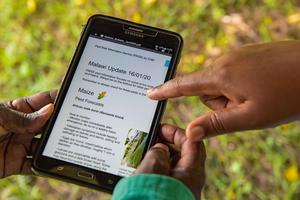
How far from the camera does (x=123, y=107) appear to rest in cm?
120

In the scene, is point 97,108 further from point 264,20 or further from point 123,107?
point 264,20

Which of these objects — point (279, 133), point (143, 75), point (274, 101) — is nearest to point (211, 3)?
point (279, 133)

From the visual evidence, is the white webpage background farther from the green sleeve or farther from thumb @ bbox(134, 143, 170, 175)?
the green sleeve

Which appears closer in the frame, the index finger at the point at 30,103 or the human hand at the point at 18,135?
the human hand at the point at 18,135

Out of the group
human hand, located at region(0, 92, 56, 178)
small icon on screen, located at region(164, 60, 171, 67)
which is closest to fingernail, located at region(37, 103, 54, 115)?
human hand, located at region(0, 92, 56, 178)

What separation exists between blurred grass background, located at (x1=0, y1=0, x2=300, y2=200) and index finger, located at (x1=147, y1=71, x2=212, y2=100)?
62 cm

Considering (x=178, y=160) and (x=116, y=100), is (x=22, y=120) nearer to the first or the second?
(x=116, y=100)

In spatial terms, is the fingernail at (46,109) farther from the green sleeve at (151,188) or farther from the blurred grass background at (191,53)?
the blurred grass background at (191,53)

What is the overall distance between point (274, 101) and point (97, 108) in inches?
16.7

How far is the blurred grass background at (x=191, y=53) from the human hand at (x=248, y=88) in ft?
1.97

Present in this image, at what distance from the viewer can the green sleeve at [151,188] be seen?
0.86 metres

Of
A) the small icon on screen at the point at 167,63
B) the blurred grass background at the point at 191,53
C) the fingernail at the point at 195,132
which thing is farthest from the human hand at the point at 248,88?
the blurred grass background at the point at 191,53

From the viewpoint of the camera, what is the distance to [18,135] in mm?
1179

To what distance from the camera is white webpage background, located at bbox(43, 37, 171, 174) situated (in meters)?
1.16
